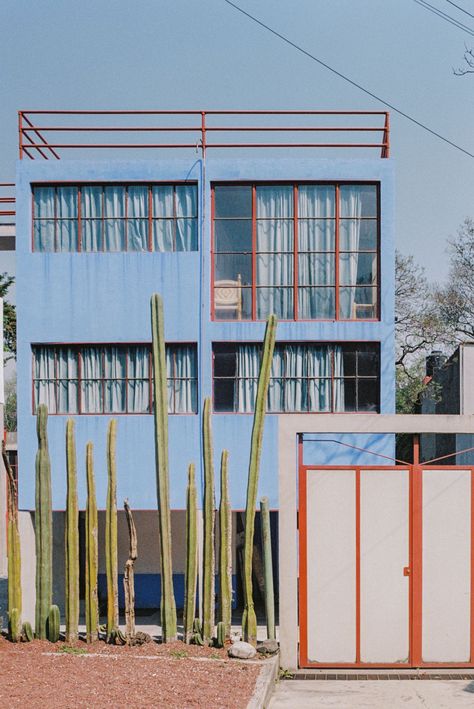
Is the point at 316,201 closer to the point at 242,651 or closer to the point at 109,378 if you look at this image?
the point at 109,378

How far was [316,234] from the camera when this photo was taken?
15.0 metres

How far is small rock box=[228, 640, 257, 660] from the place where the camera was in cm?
1070

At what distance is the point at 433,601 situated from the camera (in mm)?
10875

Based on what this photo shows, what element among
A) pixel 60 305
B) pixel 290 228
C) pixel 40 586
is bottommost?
pixel 40 586

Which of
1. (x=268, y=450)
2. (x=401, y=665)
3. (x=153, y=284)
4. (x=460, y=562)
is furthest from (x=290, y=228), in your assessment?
(x=401, y=665)

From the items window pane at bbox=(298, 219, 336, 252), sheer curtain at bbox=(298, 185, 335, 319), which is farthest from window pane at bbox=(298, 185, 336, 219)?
window pane at bbox=(298, 219, 336, 252)

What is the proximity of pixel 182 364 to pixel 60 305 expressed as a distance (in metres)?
2.40

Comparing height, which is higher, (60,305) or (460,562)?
(60,305)

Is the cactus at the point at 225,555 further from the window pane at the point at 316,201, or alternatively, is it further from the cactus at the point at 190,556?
the window pane at the point at 316,201

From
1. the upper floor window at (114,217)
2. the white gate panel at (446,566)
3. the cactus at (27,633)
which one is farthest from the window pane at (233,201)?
the cactus at (27,633)

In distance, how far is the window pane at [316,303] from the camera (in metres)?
14.9

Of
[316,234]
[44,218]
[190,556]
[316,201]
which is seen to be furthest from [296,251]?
[190,556]

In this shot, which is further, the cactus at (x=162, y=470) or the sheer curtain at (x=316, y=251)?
the sheer curtain at (x=316, y=251)

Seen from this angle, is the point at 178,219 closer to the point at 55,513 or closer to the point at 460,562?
the point at 55,513
